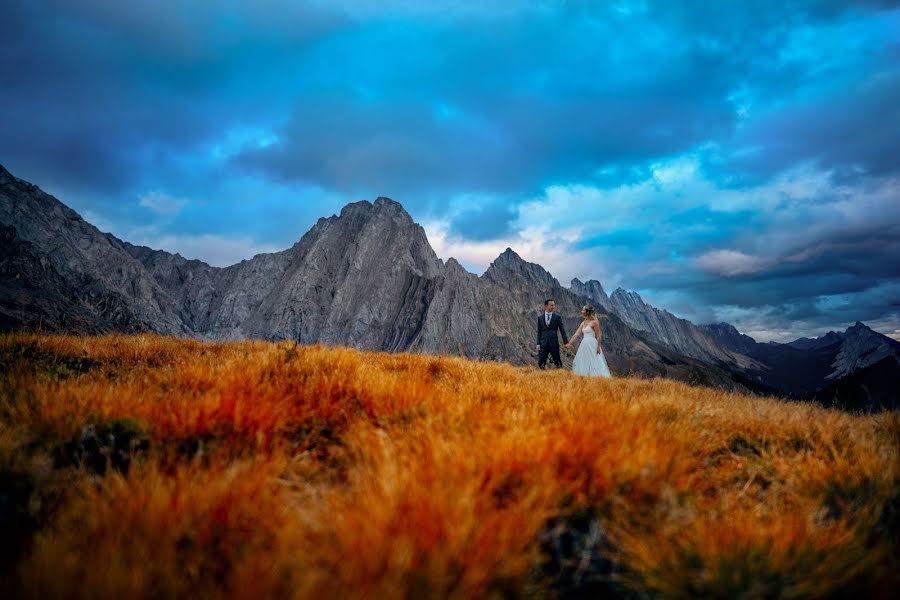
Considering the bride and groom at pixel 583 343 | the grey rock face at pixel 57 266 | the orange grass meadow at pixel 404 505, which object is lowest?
the orange grass meadow at pixel 404 505

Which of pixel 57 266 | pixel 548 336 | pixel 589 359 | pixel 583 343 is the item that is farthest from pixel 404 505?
pixel 57 266

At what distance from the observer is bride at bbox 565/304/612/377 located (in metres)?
14.5

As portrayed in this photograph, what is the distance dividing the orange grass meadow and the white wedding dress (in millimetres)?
11187

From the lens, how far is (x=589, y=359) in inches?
581

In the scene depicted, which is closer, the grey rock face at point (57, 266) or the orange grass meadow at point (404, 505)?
the orange grass meadow at point (404, 505)

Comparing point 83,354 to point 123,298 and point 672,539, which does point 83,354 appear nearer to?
point 672,539

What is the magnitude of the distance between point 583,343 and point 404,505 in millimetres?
14340

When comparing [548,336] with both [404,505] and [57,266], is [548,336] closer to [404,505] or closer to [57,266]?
[404,505]

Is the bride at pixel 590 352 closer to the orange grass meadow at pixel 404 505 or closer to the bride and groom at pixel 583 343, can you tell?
the bride and groom at pixel 583 343

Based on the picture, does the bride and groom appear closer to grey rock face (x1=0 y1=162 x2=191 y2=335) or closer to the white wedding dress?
the white wedding dress

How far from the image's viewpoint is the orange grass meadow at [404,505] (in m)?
1.49

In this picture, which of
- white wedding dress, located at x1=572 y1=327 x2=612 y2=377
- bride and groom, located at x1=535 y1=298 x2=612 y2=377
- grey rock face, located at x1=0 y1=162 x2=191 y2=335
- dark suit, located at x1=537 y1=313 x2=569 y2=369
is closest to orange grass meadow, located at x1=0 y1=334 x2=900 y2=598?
bride and groom, located at x1=535 y1=298 x2=612 y2=377

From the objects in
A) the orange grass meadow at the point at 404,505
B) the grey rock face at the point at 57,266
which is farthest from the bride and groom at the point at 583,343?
the grey rock face at the point at 57,266

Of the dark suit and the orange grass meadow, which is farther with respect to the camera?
the dark suit
